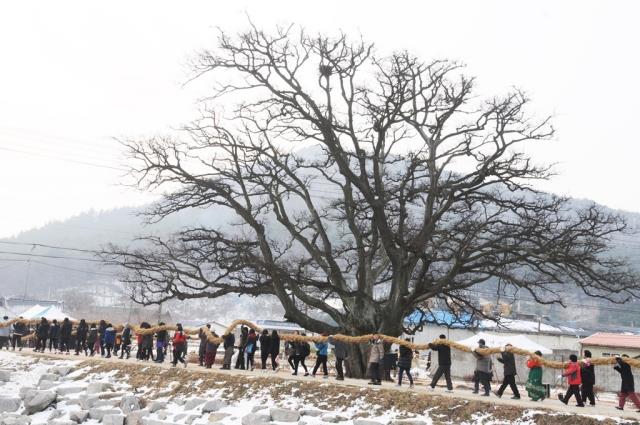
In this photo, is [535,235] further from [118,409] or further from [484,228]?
[118,409]

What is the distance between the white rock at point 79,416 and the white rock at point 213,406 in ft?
11.7

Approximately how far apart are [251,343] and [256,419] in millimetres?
8508

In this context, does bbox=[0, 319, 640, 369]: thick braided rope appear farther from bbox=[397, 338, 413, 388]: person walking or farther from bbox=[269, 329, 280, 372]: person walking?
bbox=[269, 329, 280, 372]: person walking

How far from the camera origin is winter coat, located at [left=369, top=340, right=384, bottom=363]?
20938mm

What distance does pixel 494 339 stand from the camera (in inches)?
1607

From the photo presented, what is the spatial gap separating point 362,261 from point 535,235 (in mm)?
6478

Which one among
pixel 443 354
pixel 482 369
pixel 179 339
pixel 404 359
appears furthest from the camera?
pixel 179 339

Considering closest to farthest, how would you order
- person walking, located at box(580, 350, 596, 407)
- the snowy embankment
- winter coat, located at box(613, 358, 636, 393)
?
the snowy embankment < winter coat, located at box(613, 358, 636, 393) < person walking, located at box(580, 350, 596, 407)

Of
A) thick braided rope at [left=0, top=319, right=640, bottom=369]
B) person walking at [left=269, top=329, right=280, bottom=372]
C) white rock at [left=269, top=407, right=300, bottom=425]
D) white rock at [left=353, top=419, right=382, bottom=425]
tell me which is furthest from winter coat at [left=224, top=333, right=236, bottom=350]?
white rock at [left=353, top=419, right=382, bottom=425]

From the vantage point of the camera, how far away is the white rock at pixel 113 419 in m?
19.0

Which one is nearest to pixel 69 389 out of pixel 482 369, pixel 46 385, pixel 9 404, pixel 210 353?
pixel 46 385

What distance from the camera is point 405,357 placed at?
2094 cm

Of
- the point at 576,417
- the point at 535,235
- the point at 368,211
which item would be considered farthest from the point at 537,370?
the point at 368,211

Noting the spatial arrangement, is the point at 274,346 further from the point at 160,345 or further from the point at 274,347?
the point at 160,345
